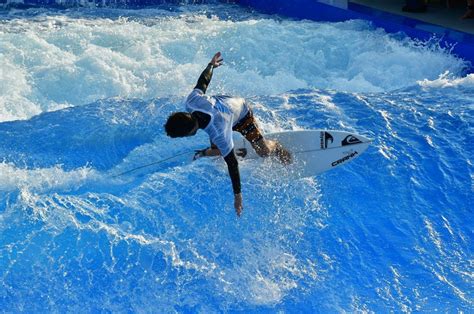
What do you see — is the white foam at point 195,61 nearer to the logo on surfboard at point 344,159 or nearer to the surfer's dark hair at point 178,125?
the logo on surfboard at point 344,159

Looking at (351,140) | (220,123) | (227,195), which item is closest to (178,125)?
(220,123)

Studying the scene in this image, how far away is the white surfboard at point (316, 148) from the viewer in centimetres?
524

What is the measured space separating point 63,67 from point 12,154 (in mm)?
1992

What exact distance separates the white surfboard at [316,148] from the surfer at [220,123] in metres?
0.21

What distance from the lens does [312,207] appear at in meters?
5.16

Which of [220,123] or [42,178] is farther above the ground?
[220,123]

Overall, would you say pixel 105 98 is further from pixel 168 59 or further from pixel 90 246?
pixel 90 246

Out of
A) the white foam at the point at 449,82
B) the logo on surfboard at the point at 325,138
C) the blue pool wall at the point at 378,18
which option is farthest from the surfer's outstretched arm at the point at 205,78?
the blue pool wall at the point at 378,18

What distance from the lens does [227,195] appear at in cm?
533

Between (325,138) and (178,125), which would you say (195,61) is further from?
(178,125)

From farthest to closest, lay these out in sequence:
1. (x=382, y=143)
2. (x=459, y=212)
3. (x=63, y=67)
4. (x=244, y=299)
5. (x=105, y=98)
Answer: (x=63, y=67), (x=105, y=98), (x=382, y=143), (x=459, y=212), (x=244, y=299)

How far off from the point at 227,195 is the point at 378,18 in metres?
5.07

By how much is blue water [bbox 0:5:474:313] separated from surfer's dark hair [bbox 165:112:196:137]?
3.41ft

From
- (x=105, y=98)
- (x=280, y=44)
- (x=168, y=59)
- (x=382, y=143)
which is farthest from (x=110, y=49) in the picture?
(x=382, y=143)
